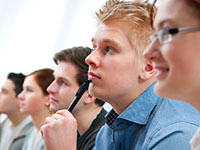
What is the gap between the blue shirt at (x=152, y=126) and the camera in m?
0.79

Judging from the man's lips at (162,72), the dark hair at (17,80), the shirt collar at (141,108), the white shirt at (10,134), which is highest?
the man's lips at (162,72)

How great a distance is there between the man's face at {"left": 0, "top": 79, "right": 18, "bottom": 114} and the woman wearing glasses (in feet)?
6.46

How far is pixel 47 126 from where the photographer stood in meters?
0.99

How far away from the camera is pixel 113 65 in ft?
3.05

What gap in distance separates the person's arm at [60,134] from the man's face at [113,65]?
13cm

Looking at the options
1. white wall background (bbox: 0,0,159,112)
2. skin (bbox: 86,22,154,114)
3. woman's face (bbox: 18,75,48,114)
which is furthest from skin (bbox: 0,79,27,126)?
skin (bbox: 86,22,154,114)

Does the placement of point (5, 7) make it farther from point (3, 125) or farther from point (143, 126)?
point (143, 126)

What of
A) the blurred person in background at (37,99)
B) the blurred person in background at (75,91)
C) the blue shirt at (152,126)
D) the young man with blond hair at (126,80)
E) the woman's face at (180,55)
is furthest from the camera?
the blurred person in background at (37,99)

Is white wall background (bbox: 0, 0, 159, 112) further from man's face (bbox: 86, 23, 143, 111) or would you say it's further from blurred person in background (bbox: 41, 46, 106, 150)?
man's face (bbox: 86, 23, 143, 111)

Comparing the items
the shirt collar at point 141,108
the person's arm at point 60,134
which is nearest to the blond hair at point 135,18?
the shirt collar at point 141,108

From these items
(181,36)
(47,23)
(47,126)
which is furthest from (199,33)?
(47,23)

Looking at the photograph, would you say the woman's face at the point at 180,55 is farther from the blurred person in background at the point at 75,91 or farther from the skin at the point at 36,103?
the skin at the point at 36,103

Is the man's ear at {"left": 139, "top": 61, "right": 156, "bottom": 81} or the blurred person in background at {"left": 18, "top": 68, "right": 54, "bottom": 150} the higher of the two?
the man's ear at {"left": 139, "top": 61, "right": 156, "bottom": 81}

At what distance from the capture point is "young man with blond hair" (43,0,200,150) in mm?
919
